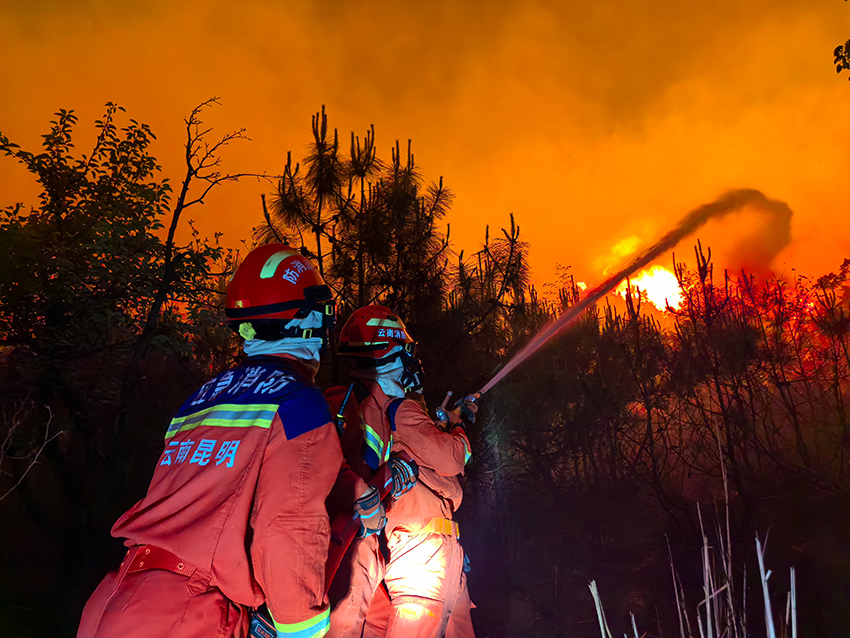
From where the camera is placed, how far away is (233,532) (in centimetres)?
158

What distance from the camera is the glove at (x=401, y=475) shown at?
305cm

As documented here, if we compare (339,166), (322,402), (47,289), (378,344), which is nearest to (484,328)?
(339,166)

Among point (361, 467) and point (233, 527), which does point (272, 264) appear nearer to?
point (233, 527)

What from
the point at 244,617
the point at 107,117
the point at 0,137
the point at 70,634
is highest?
the point at 107,117

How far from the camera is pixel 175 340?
6.41 meters

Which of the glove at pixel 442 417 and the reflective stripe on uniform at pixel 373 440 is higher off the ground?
the glove at pixel 442 417

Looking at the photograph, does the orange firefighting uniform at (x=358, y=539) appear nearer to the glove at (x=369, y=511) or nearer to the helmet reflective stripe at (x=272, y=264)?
the glove at (x=369, y=511)

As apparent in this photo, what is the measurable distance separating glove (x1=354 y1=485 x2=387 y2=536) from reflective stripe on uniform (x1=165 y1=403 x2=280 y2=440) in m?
0.76

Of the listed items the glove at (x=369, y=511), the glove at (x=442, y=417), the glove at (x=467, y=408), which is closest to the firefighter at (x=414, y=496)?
the glove at (x=442, y=417)

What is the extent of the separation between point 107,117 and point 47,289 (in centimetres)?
218

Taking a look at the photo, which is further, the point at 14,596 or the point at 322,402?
the point at 14,596

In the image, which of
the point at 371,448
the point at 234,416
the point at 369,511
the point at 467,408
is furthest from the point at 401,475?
the point at 234,416

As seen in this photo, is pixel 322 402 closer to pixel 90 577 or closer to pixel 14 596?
pixel 90 577

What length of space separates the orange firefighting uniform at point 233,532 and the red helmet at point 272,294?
0.47m
